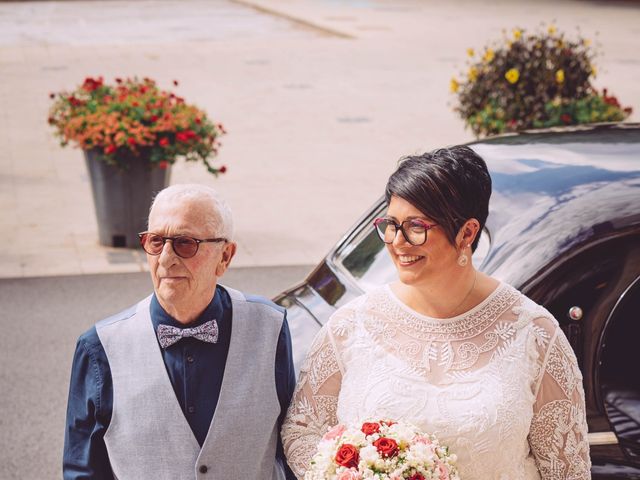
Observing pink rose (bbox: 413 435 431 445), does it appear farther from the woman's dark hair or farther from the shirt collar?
the shirt collar

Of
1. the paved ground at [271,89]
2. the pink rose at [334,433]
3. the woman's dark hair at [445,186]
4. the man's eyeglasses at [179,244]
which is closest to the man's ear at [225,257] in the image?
the man's eyeglasses at [179,244]

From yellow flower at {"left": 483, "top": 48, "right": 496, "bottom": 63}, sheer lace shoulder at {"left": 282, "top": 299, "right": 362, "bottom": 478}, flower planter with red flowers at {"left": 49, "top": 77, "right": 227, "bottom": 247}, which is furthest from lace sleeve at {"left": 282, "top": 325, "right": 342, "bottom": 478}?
yellow flower at {"left": 483, "top": 48, "right": 496, "bottom": 63}

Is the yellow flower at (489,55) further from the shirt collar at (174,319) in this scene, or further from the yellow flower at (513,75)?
the shirt collar at (174,319)

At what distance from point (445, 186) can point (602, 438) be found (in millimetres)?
1293

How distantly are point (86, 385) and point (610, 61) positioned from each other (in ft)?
70.9

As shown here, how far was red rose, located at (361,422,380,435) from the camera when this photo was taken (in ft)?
8.87

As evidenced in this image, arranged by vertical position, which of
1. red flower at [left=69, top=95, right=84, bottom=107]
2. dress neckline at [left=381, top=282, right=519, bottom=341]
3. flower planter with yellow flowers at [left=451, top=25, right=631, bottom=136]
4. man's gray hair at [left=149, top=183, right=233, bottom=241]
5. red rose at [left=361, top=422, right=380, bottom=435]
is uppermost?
man's gray hair at [left=149, top=183, right=233, bottom=241]

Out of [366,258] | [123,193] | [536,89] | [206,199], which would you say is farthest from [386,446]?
[536,89]

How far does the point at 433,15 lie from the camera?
33219 mm

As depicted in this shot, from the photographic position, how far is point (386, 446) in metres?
2.63

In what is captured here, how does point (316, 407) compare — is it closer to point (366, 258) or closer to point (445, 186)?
point (445, 186)

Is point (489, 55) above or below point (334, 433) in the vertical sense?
below

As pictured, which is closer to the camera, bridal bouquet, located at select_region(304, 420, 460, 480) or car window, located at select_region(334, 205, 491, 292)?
bridal bouquet, located at select_region(304, 420, 460, 480)

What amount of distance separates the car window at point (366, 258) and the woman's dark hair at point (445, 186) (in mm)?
1390
